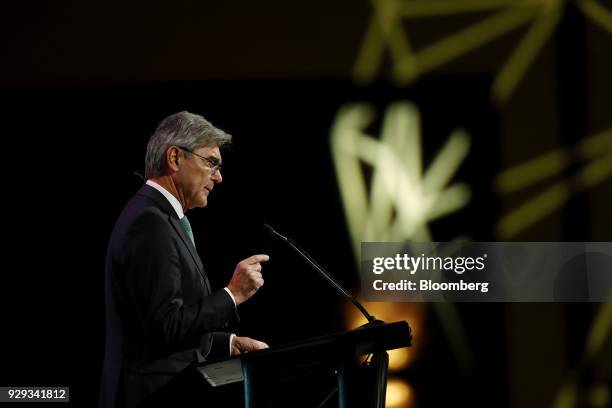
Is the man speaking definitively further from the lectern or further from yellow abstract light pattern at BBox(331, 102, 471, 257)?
yellow abstract light pattern at BBox(331, 102, 471, 257)

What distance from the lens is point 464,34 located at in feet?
11.3

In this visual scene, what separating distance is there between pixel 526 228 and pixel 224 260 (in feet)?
4.90

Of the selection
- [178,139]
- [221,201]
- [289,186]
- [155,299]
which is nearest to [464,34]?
[289,186]

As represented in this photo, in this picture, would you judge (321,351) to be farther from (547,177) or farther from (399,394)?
(547,177)

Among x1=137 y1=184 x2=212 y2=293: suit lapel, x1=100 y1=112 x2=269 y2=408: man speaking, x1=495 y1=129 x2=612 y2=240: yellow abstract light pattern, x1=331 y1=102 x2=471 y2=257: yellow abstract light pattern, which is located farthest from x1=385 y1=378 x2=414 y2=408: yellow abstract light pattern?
x1=137 y1=184 x2=212 y2=293: suit lapel

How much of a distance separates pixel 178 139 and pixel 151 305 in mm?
772

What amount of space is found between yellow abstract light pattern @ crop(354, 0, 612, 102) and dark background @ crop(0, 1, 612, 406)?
5 cm

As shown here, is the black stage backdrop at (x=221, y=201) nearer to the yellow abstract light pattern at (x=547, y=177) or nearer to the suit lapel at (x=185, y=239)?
the yellow abstract light pattern at (x=547, y=177)

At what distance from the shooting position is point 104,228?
3.39 m

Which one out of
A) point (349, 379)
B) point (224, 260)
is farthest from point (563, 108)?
point (349, 379)

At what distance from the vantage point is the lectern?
1.79 m

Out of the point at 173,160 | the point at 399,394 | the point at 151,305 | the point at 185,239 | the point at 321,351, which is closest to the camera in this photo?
the point at 321,351

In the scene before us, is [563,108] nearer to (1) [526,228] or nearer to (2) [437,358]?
(1) [526,228]

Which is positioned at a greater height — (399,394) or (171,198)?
(171,198)
